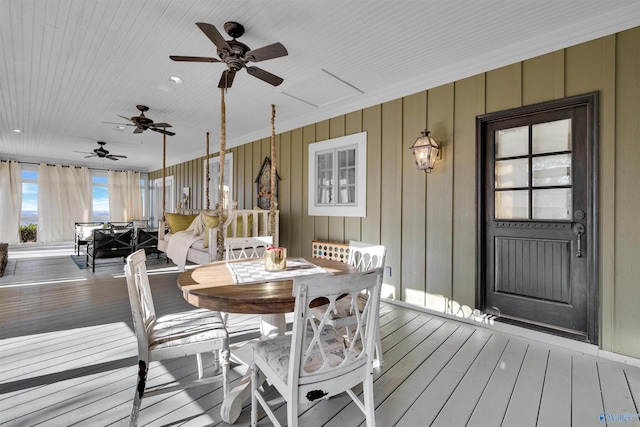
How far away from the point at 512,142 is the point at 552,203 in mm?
682

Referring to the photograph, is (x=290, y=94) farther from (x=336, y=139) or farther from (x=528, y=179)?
(x=528, y=179)

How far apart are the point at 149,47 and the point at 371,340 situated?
324 cm

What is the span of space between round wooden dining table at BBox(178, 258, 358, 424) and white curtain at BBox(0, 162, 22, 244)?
32.1 feet

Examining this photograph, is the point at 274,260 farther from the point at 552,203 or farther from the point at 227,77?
the point at 552,203

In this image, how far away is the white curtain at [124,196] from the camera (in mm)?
10008

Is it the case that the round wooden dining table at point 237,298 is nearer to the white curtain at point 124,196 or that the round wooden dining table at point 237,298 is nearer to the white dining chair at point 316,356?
the white dining chair at point 316,356

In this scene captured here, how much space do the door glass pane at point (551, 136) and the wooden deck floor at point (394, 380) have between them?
5.70 ft

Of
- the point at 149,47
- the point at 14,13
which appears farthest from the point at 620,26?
the point at 14,13

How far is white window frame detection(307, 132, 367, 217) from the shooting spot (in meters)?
4.05

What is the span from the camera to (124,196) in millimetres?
10234

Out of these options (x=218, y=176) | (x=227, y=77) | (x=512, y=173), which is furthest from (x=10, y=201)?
(x=512, y=173)

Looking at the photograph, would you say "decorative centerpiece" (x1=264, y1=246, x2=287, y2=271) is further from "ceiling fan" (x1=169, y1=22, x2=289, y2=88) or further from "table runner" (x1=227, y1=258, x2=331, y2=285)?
"ceiling fan" (x1=169, y1=22, x2=289, y2=88)

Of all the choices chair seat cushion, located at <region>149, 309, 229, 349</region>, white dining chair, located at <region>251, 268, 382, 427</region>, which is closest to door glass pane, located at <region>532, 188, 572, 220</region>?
white dining chair, located at <region>251, 268, 382, 427</region>

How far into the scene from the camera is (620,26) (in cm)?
231
